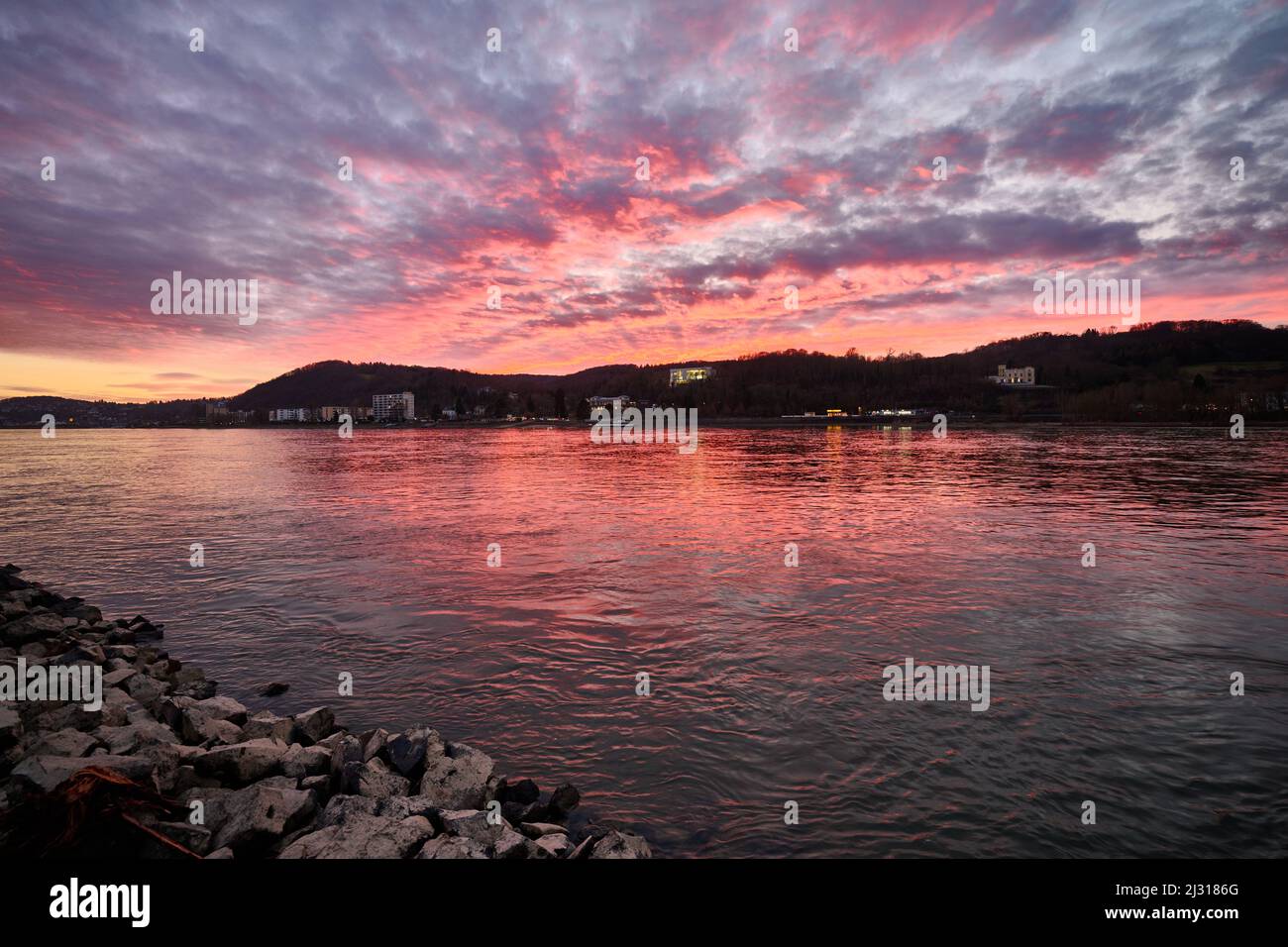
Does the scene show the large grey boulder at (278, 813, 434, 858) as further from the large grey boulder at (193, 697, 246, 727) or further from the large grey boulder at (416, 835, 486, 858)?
the large grey boulder at (193, 697, 246, 727)

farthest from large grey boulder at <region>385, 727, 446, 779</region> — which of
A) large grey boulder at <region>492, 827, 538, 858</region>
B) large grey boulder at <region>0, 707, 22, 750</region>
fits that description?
large grey boulder at <region>0, 707, 22, 750</region>

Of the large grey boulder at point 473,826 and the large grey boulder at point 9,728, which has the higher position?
the large grey boulder at point 9,728

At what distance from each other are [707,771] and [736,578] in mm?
9359

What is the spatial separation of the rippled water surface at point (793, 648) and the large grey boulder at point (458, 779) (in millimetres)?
712

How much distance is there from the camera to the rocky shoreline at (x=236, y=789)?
18.8 feet

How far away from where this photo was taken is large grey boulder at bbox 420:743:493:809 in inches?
273

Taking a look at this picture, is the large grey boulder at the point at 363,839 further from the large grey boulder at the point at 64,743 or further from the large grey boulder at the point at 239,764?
the large grey boulder at the point at 64,743

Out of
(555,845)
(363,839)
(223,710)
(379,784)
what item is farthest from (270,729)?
(555,845)

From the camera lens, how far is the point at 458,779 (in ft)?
23.5

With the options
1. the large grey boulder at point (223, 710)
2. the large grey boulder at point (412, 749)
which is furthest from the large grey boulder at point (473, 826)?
the large grey boulder at point (223, 710)
